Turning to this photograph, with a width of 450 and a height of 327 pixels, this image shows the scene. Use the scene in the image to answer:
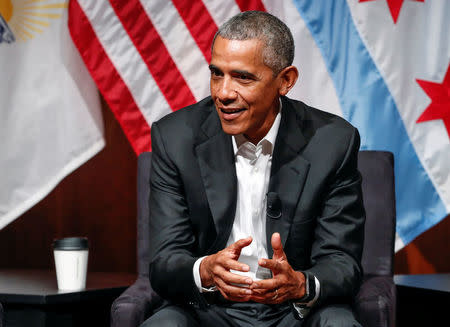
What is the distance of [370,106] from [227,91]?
37.6 inches

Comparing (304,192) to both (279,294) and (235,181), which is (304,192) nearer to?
(235,181)

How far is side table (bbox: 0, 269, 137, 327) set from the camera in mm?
2059

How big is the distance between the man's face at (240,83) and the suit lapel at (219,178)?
0.40ft

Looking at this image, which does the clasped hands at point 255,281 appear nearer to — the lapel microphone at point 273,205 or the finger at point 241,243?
the finger at point 241,243

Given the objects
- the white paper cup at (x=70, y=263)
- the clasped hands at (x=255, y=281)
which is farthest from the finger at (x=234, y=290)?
the white paper cup at (x=70, y=263)

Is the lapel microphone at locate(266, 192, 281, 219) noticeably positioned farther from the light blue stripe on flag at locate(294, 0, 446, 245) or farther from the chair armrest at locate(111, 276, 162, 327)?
the light blue stripe on flag at locate(294, 0, 446, 245)

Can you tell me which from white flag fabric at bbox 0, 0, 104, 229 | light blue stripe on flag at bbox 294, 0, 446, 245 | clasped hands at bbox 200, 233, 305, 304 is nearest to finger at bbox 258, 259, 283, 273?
clasped hands at bbox 200, 233, 305, 304

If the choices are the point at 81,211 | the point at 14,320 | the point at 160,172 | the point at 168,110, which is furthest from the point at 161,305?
the point at 81,211

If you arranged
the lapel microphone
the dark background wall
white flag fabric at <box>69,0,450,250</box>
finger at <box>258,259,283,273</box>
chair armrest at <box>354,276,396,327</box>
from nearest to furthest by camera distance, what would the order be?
finger at <box>258,259,283,273</box>
chair armrest at <box>354,276,396,327</box>
the lapel microphone
white flag fabric at <box>69,0,450,250</box>
the dark background wall

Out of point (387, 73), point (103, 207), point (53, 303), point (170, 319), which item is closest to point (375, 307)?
point (170, 319)

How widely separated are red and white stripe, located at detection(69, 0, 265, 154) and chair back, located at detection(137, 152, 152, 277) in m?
0.34

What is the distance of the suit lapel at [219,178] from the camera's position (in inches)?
71.3

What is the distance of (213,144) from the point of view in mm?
1867

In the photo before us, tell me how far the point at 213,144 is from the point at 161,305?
484mm
